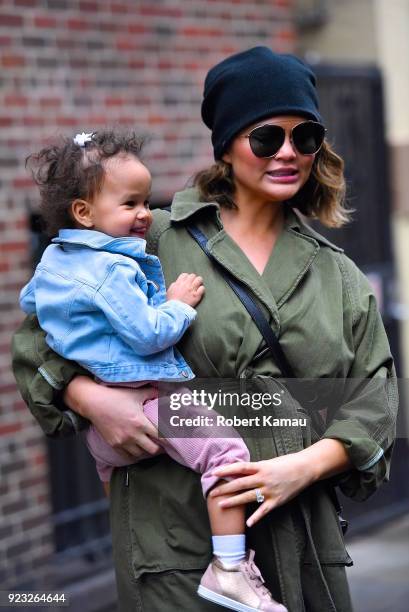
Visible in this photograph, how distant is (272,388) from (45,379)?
2.05 ft

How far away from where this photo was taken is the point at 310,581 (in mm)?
3182

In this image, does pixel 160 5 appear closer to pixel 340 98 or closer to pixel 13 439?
pixel 340 98

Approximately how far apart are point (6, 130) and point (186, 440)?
3.25 metres

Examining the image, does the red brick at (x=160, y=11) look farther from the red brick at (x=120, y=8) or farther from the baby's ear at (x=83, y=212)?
the baby's ear at (x=83, y=212)

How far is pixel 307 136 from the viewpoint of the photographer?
10.6 feet

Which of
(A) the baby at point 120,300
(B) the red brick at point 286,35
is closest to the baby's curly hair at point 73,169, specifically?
(A) the baby at point 120,300

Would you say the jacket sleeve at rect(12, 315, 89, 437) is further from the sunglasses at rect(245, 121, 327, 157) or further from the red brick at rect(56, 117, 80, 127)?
the red brick at rect(56, 117, 80, 127)

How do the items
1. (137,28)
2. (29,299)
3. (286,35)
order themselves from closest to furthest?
(29,299)
(137,28)
(286,35)

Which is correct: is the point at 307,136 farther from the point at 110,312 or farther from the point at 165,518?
the point at 165,518

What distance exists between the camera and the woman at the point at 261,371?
10.2 ft

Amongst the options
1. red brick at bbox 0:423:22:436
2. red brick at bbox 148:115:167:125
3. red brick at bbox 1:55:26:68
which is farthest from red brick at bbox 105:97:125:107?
red brick at bbox 0:423:22:436

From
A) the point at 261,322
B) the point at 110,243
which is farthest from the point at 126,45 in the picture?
the point at 261,322

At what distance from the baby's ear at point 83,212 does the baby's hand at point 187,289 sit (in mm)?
283

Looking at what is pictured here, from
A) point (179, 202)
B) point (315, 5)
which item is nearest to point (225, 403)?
point (179, 202)
